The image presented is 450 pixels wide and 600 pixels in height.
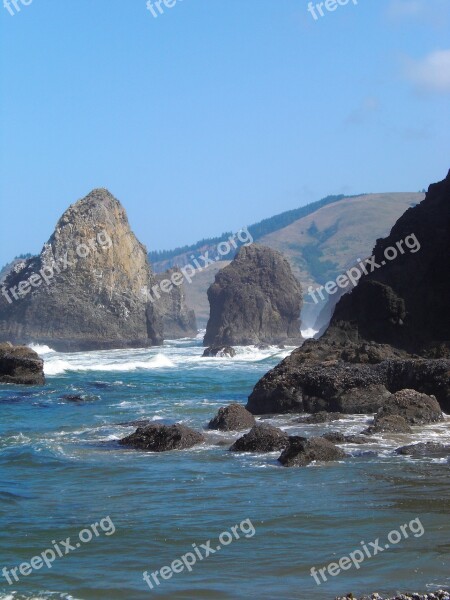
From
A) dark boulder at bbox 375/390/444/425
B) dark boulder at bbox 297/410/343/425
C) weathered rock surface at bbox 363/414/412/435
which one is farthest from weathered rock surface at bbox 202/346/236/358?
weathered rock surface at bbox 363/414/412/435

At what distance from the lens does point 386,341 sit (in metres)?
29.1

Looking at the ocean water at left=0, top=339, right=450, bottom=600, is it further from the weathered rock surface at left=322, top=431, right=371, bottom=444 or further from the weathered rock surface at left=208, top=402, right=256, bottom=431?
the weathered rock surface at left=208, top=402, right=256, bottom=431

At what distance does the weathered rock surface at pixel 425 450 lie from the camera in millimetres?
17844

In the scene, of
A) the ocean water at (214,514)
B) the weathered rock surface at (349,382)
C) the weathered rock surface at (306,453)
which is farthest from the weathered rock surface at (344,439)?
the weathered rock surface at (349,382)

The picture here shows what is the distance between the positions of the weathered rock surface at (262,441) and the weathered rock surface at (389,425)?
2.22m

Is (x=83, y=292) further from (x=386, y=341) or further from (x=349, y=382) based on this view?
(x=349, y=382)

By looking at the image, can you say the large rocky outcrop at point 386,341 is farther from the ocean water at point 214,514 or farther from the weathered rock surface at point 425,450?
the weathered rock surface at point 425,450

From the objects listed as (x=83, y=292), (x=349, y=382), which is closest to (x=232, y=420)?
(x=349, y=382)

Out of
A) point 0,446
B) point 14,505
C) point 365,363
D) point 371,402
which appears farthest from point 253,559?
point 365,363

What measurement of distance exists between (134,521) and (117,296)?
69313 mm

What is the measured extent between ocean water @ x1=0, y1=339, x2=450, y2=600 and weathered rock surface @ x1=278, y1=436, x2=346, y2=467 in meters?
0.34

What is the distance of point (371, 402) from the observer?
24.6 m

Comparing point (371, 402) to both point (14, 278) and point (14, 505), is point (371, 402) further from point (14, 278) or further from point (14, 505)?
point (14, 278)

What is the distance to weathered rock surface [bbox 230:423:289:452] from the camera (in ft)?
63.0
